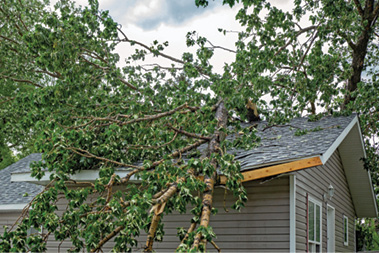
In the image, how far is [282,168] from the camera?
6.22 m

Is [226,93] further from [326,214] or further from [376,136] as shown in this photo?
[376,136]

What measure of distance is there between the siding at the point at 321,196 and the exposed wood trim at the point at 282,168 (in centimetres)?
113

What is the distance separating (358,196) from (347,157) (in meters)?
1.81

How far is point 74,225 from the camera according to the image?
6.04 metres

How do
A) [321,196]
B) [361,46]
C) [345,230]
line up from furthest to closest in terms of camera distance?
1. [361,46]
2. [345,230]
3. [321,196]

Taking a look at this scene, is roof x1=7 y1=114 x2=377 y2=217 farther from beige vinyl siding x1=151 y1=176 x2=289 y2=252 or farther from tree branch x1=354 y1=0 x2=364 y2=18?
tree branch x1=354 y1=0 x2=364 y2=18

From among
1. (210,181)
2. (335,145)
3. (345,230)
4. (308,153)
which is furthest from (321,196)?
(210,181)

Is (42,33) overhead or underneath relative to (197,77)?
underneath

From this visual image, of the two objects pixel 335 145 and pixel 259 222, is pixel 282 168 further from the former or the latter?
pixel 335 145

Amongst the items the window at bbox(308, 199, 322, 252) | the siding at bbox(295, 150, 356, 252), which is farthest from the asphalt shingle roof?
the window at bbox(308, 199, 322, 252)

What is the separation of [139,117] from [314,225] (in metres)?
3.79

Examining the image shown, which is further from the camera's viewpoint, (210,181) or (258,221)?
(258,221)

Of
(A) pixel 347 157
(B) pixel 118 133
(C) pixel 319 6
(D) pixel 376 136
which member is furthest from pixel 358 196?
(B) pixel 118 133

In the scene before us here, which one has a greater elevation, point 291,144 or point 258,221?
point 291,144
